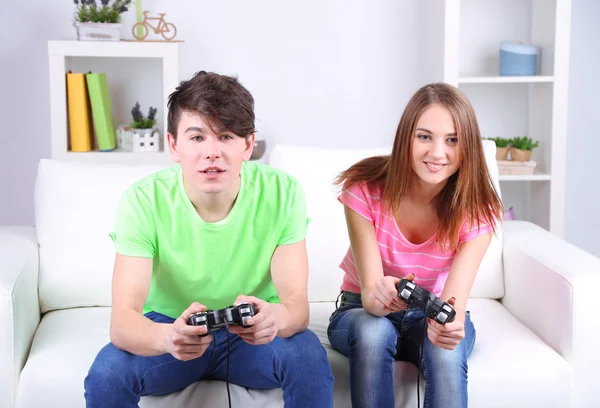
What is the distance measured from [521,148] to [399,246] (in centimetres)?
142

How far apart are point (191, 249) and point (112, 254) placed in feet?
1.64

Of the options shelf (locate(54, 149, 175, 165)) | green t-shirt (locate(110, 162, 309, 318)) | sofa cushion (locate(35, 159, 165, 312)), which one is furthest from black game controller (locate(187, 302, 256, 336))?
shelf (locate(54, 149, 175, 165))

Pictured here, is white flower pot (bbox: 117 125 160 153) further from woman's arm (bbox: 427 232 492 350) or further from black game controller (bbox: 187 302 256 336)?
black game controller (bbox: 187 302 256 336)

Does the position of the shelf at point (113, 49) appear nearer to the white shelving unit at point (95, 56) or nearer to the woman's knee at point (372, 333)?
the white shelving unit at point (95, 56)

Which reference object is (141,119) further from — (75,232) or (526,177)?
(526,177)

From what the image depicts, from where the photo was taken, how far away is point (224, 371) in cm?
177

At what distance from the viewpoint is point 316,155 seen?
236cm

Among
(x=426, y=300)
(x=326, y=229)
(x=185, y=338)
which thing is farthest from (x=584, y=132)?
(x=185, y=338)

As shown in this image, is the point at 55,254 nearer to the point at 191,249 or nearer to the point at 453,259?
the point at 191,249

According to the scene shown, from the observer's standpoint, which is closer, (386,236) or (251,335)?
(251,335)

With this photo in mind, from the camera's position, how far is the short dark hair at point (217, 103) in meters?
1.68

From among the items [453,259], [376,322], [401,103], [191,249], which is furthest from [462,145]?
[401,103]

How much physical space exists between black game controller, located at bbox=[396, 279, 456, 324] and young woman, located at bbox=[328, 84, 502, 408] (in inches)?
3.9

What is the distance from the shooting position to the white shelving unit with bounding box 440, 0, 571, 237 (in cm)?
313
